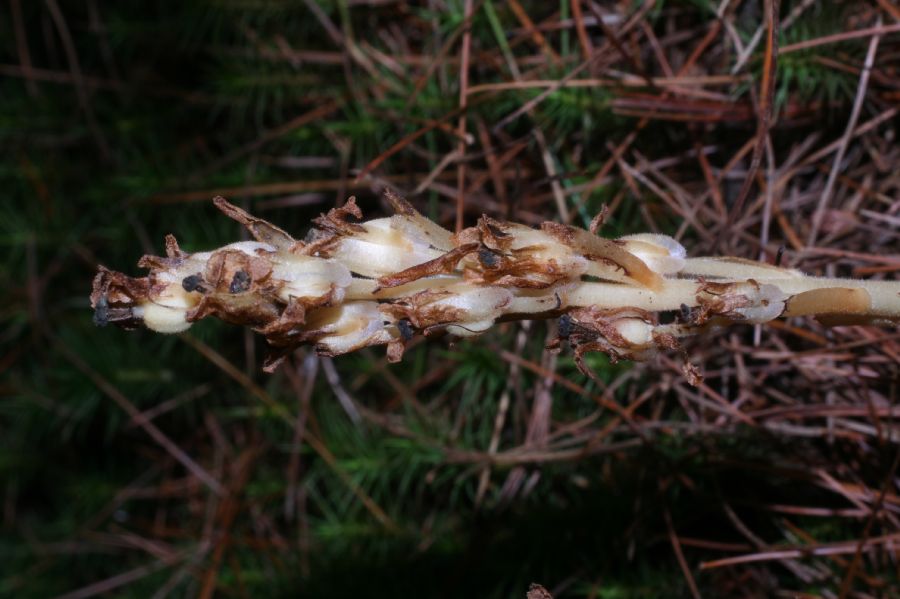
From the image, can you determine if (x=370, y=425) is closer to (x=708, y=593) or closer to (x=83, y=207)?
(x=708, y=593)

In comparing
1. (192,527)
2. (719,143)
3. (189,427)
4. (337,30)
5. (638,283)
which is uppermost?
(337,30)

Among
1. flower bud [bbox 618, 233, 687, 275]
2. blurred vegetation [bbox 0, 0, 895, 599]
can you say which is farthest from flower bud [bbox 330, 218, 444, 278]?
blurred vegetation [bbox 0, 0, 895, 599]

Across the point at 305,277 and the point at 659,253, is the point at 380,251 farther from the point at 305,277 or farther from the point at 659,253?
the point at 659,253

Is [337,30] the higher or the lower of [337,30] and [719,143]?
the higher

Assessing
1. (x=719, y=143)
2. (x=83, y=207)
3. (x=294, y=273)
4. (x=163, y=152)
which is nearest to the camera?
(x=294, y=273)

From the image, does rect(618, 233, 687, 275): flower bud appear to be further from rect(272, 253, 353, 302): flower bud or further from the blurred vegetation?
the blurred vegetation

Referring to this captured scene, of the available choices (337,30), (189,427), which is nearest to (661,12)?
(337,30)
